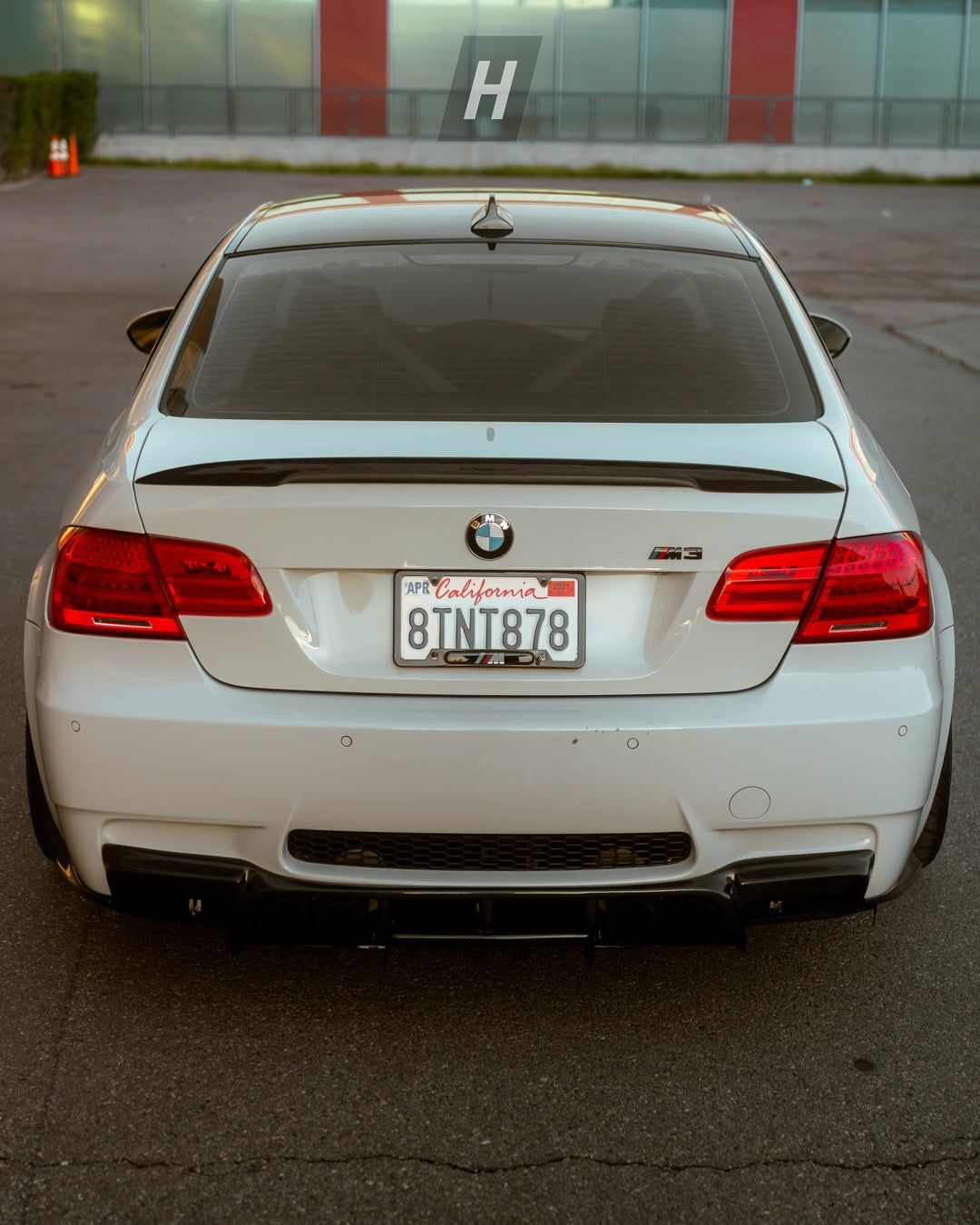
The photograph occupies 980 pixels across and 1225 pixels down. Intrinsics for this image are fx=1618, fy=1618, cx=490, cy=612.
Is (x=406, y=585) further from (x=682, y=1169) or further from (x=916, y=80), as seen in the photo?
(x=916, y=80)

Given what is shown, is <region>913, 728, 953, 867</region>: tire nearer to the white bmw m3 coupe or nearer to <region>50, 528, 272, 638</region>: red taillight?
the white bmw m3 coupe

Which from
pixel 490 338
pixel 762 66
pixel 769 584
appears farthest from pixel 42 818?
pixel 762 66

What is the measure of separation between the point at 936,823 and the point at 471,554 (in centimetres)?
127

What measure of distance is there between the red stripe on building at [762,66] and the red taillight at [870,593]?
39.2 meters

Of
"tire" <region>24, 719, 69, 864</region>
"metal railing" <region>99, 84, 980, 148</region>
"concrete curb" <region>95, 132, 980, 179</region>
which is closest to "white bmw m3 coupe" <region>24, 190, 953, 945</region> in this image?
"tire" <region>24, 719, 69, 864</region>

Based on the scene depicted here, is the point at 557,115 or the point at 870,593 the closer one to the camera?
the point at 870,593

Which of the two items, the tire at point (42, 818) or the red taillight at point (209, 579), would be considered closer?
the red taillight at point (209, 579)

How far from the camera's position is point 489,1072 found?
312 centimetres

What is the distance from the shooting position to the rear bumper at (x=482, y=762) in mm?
2918

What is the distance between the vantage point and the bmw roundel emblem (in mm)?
2896

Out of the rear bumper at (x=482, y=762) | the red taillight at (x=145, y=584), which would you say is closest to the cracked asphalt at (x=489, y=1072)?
the rear bumper at (x=482, y=762)

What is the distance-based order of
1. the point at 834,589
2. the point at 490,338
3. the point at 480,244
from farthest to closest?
the point at 480,244, the point at 490,338, the point at 834,589

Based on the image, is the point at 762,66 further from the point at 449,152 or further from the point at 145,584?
the point at 145,584

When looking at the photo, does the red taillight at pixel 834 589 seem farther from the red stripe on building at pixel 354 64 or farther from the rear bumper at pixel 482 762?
the red stripe on building at pixel 354 64
